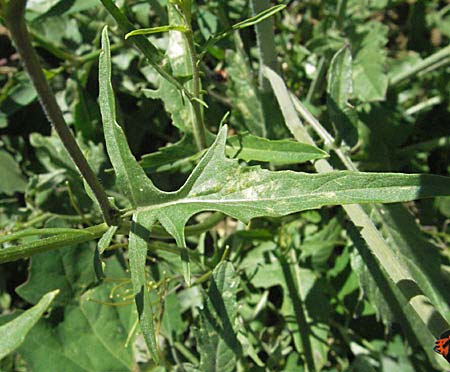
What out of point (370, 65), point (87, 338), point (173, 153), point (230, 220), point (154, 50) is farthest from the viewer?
point (230, 220)

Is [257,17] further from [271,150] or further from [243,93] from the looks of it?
[243,93]

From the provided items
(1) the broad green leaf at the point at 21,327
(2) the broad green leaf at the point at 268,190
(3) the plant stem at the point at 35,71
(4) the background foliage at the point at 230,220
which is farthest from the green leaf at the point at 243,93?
(1) the broad green leaf at the point at 21,327

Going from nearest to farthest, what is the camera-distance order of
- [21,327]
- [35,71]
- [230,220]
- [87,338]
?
[35,71], [21,327], [87,338], [230,220]

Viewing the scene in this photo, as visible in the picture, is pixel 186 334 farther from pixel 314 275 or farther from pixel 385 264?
pixel 385 264

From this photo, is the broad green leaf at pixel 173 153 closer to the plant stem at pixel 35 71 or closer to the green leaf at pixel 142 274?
the green leaf at pixel 142 274

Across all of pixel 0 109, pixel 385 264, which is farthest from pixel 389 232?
pixel 0 109

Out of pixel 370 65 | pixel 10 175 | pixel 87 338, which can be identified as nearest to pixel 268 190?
pixel 87 338
